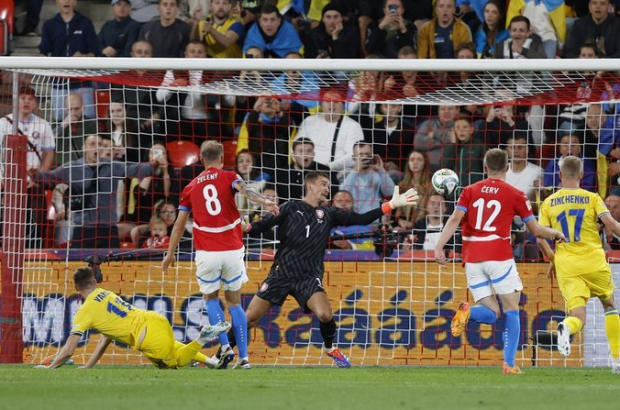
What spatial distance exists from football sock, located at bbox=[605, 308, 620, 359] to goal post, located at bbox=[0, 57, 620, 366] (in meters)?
1.97

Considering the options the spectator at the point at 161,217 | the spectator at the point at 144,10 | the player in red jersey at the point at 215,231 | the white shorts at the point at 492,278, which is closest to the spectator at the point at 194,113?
the spectator at the point at 161,217

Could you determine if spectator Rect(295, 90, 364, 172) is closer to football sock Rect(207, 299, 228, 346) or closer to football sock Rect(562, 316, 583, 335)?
football sock Rect(207, 299, 228, 346)

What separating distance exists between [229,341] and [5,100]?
5678 millimetres

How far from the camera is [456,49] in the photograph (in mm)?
16891

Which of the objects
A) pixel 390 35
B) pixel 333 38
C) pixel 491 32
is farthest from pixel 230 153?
pixel 491 32

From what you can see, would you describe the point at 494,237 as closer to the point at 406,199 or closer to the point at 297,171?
the point at 406,199

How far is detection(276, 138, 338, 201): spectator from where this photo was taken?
15.2 meters

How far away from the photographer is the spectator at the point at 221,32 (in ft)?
57.4

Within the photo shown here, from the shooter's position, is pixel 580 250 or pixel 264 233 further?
pixel 264 233

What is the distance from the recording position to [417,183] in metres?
15.1

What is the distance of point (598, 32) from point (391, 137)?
337 centimetres

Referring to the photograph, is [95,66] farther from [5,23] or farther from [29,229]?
[5,23]

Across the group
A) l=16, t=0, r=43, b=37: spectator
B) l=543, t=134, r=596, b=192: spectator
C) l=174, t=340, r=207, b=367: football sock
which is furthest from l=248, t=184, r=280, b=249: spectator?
l=16, t=0, r=43, b=37: spectator

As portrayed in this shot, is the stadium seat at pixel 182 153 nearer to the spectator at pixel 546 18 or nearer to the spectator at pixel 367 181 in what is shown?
the spectator at pixel 367 181
